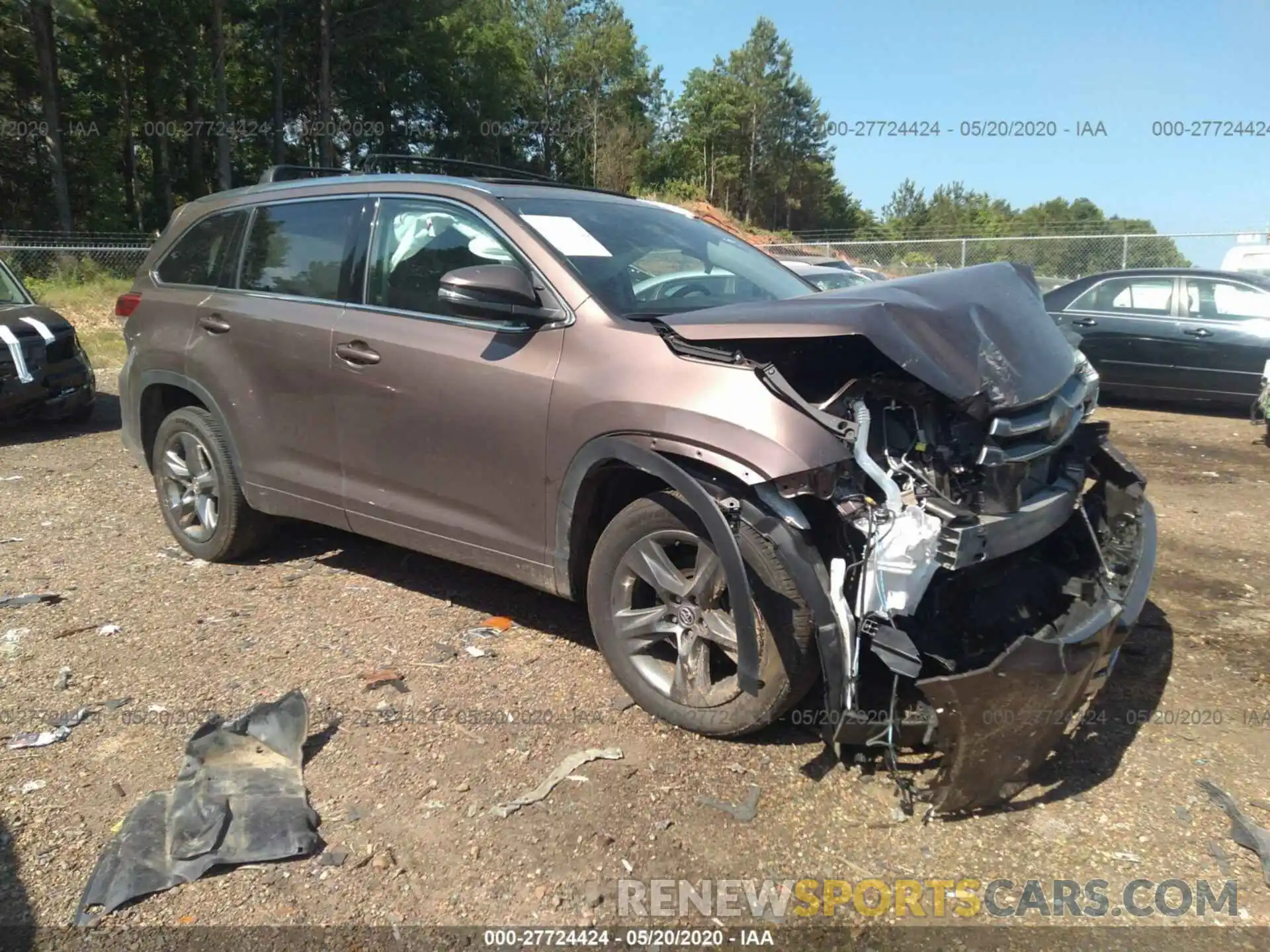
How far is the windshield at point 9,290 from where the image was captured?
8.21m

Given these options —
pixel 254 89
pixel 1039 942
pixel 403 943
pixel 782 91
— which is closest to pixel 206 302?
pixel 403 943

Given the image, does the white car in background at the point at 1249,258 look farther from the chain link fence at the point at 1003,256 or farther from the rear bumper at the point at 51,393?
the rear bumper at the point at 51,393

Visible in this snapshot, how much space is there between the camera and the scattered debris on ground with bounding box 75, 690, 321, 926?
242cm

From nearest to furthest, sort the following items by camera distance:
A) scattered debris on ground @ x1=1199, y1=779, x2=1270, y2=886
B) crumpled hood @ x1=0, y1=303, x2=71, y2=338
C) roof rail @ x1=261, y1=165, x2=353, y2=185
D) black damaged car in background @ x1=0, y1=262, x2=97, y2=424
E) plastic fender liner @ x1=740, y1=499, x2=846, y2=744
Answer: scattered debris on ground @ x1=1199, y1=779, x2=1270, y2=886 < plastic fender liner @ x1=740, y1=499, x2=846, y2=744 < roof rail @ x1=261, y1=165, x2=353, y2=185 < black damaged car in background @ x1=0, y1=262, x2=97, y2=424 < crumpled hood @ x1=0, y1=303, x2=71, y2=338

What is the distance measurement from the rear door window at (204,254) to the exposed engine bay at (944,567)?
9.40ft

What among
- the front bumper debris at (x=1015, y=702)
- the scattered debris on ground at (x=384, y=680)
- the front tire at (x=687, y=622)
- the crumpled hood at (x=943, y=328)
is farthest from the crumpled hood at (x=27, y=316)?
the front bumper debris at (x=1015, y=702)

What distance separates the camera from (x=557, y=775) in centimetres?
291

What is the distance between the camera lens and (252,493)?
4422mm

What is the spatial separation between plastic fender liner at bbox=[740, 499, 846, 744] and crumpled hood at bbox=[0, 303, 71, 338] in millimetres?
7597

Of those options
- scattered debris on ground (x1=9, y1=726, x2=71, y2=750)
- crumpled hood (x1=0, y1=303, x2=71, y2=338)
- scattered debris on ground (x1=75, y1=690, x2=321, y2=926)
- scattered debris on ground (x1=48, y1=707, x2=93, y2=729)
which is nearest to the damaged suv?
scattered debris on ground (x1=75, y1=690, x2=321, y2=926)

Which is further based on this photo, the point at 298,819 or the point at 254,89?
the point at 254,89

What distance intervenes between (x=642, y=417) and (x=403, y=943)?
1.64 m

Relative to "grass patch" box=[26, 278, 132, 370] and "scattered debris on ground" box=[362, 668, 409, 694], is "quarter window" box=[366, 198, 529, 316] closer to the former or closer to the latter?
"scattered debris on ground" box=[362, 668, 409, 694]

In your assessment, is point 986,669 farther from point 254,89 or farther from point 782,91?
point 782,91
